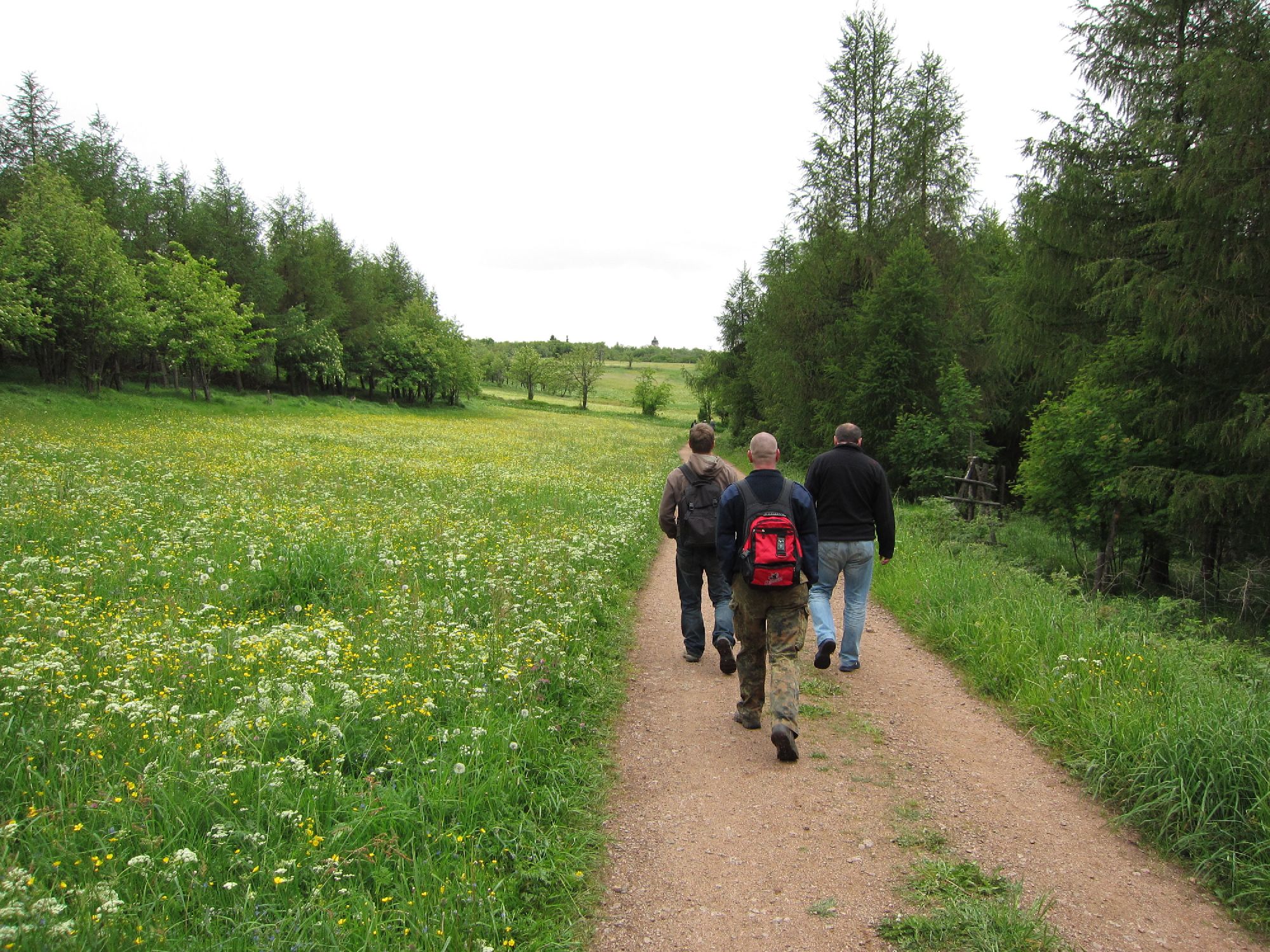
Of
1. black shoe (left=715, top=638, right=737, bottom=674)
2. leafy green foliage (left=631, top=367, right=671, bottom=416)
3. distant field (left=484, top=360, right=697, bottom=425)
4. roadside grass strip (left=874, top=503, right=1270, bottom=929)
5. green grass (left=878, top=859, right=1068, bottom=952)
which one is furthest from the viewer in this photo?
distant field (left=484, top=360, right=697, bottom=425)

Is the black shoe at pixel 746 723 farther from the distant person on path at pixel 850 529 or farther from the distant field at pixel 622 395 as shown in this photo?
the distant field at pixel 622 395

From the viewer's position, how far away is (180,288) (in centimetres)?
3872

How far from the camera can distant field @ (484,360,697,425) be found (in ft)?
334

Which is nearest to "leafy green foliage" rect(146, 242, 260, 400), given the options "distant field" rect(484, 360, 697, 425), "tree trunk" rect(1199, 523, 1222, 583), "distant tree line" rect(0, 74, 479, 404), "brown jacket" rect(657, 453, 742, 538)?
"distant tree line" rect(0, 74, 479, 404)

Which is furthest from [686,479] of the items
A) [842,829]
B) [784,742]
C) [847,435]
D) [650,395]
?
[650,395]

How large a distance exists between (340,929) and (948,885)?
3150 millimetres

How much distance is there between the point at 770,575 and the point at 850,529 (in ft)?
7.16

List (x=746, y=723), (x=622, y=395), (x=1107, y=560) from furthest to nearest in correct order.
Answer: (x=622, y=395) < (x=1107, y=560) < (x=746, y=723)

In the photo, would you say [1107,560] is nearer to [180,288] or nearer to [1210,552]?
[1210,552]

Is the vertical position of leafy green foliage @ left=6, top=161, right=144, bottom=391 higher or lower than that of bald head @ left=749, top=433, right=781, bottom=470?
higher

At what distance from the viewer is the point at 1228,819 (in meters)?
4.02

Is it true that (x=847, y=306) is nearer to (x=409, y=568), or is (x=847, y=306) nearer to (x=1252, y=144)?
(x=1252, y=144)

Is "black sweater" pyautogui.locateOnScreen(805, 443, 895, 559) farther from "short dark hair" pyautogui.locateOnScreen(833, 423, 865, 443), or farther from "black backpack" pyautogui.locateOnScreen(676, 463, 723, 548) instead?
"black backpack" pyautogui.locateOnScreen(676, 463, 723, 548)

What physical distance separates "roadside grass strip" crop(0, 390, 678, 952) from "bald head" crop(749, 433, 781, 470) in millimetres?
2547
